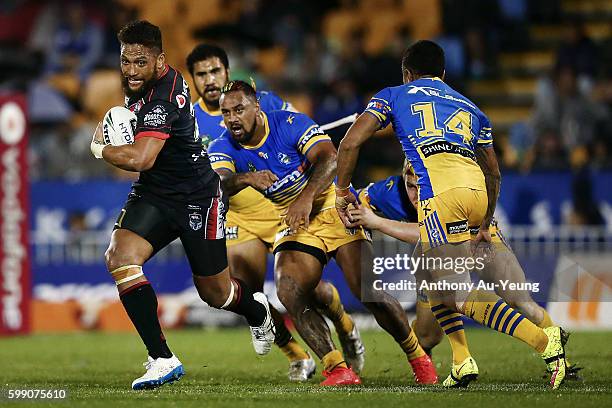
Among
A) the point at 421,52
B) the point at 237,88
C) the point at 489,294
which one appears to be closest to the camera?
the point at 489,294

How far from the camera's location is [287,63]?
1939 centimetres

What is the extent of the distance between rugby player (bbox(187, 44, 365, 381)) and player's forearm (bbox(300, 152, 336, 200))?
959 millimetres

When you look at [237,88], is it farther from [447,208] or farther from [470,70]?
[470,70]

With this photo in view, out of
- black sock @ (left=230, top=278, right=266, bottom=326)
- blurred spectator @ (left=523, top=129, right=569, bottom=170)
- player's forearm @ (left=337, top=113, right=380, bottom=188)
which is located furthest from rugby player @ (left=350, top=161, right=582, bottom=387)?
blurred spectator @ (left=523, top=129, right=569, bottom=170)

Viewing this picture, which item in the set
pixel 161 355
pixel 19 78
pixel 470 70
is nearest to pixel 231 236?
pixel 161 355

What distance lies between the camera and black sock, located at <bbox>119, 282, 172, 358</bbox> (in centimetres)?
791

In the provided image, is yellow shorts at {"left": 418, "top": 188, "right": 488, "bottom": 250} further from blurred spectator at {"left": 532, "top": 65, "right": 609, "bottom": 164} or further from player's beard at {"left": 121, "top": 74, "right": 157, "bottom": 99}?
blurred spectator at {"left": 532, "top": 65, "right": 609, "bottom": 164}

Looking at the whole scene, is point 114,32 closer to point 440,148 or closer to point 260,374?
point 260,374

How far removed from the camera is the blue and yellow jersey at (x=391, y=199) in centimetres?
934

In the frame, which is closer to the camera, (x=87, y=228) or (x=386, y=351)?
(x=386, y=351)

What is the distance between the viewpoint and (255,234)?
32.6 ft

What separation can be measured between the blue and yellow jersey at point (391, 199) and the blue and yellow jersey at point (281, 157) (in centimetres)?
32

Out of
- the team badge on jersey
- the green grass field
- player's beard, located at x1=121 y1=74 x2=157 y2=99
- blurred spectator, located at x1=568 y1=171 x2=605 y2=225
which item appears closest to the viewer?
the green grass field

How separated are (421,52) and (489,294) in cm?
191
